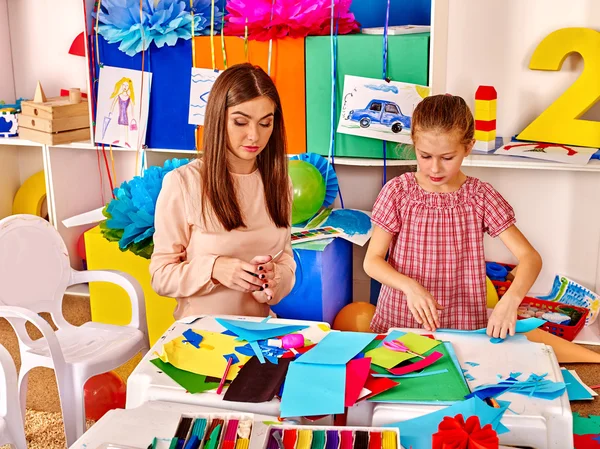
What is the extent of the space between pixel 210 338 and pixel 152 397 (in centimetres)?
21

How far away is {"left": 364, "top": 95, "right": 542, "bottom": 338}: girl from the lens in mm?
1766

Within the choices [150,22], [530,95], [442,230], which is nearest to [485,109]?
[530,95]

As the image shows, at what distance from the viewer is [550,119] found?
281 cm

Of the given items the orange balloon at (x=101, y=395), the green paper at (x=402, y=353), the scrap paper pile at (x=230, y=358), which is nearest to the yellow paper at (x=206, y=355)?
the scrap paper pile at (x=230, y=358)

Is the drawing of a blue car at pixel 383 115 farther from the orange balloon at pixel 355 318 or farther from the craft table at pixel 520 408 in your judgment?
the craft table at pixel 520 408

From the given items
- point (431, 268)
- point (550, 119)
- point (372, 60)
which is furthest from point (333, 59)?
point (431, 268)

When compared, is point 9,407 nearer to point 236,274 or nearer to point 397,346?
point 236,274

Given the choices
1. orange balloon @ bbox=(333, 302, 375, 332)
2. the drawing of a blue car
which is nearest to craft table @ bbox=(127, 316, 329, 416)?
orange balloon @ bbox=(333, 302, 375, 332)

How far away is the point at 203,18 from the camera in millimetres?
2740

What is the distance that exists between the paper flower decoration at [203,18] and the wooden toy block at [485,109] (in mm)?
1009

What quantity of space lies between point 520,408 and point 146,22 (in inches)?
83.7

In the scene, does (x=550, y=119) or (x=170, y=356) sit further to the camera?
(x=550, y=119)

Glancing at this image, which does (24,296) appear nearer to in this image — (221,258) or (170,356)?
(221,258)

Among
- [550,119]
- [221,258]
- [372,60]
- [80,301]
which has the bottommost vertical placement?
[80,301]
